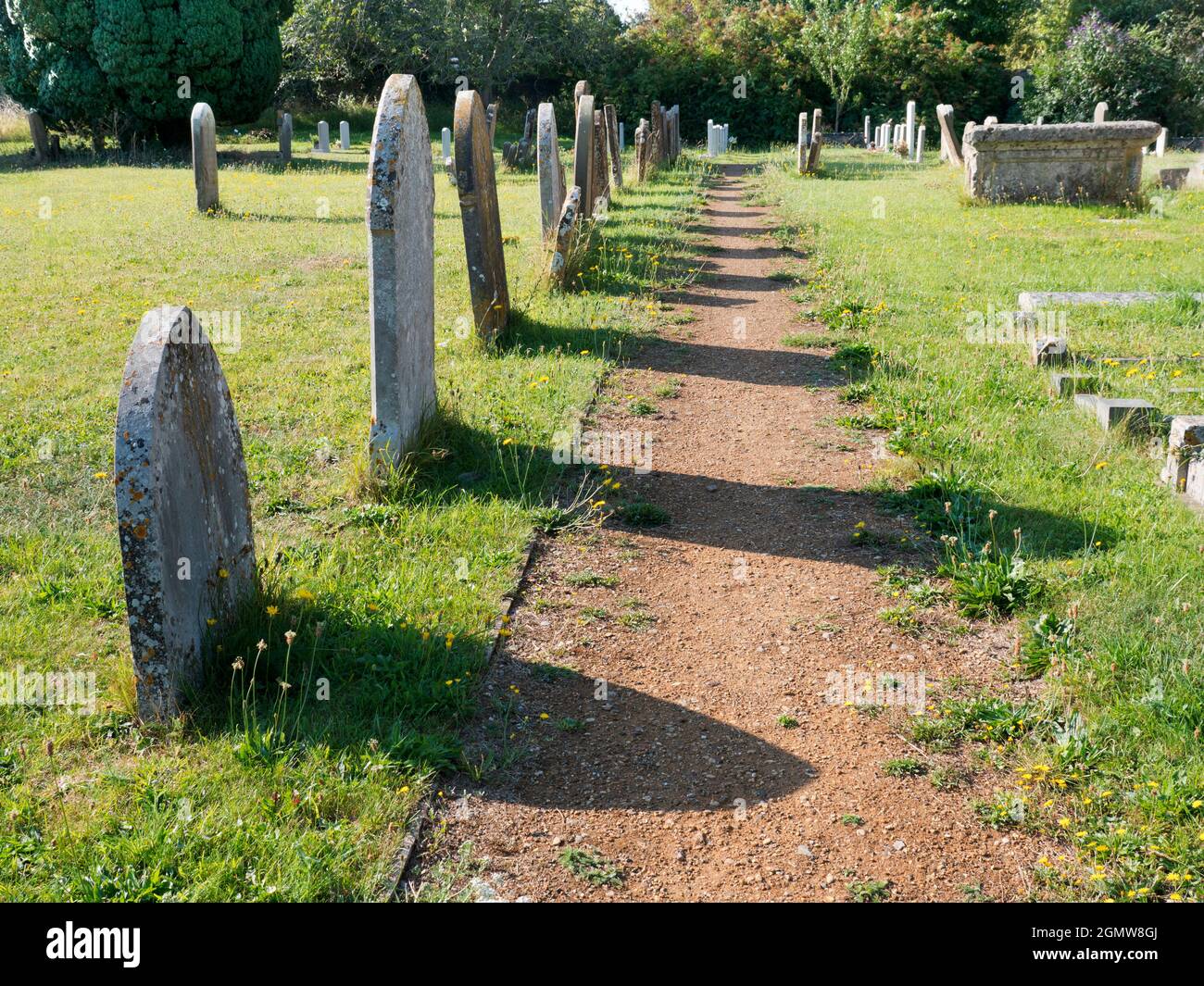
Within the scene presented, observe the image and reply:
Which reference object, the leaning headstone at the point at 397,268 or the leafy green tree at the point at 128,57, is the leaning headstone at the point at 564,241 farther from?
the leafy green tree at the point at 128,57

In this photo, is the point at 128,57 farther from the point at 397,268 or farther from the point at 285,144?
the point at 397,268

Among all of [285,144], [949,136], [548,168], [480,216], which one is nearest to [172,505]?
[480,216]

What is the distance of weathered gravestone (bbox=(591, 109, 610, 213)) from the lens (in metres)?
15.4

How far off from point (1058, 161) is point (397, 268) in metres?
13.5

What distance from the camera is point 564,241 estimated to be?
1038cm

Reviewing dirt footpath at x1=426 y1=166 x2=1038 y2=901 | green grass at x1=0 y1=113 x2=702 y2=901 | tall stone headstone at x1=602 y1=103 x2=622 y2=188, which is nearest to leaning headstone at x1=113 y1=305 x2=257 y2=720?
green grass at x1=0 y1=113 x2=702 y2=901

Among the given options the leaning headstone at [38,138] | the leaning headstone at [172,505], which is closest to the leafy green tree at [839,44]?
the leaning headstone at [38,138]

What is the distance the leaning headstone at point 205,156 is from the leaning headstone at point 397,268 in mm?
10497

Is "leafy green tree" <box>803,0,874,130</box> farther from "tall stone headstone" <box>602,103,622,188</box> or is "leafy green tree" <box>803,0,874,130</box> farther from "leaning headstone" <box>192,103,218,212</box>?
"leaning headstone" <box>192,103,218,212</box>

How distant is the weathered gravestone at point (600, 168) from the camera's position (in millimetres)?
15367

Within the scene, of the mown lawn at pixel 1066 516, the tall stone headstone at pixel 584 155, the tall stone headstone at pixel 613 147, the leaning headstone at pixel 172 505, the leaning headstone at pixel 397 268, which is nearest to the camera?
the mown lawn at pixel 1066 516

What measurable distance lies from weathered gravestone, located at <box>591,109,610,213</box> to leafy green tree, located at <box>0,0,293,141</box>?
11789 millimetres
